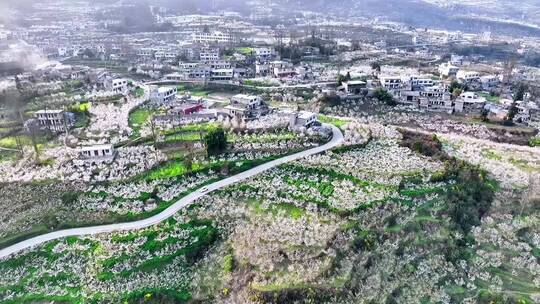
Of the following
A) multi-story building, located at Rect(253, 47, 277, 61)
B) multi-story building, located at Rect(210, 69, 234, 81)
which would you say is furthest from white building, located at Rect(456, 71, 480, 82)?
multi-story building, located at Rect(210, 69, 234, 81)

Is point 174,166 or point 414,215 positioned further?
point 174,166

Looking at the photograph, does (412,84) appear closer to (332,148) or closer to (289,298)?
(332,148)

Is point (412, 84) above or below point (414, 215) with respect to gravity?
above

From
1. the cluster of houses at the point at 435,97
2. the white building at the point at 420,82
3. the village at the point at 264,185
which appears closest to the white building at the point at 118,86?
the village at the point at 264,185

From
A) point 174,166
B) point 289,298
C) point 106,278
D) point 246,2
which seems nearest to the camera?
point 289,298

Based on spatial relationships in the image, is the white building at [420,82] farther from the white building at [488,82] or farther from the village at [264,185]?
the white building at [488,82]

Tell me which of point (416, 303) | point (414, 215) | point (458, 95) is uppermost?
point (458, 95)

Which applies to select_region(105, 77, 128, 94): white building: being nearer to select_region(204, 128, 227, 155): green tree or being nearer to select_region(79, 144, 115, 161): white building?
select_region(79, 144, 115, 161): white building

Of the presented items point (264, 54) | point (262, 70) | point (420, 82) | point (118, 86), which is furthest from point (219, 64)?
point (420, 82)

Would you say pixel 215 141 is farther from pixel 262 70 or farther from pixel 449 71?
pixel 449 71

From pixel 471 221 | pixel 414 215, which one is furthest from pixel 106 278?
pixel 471 221
